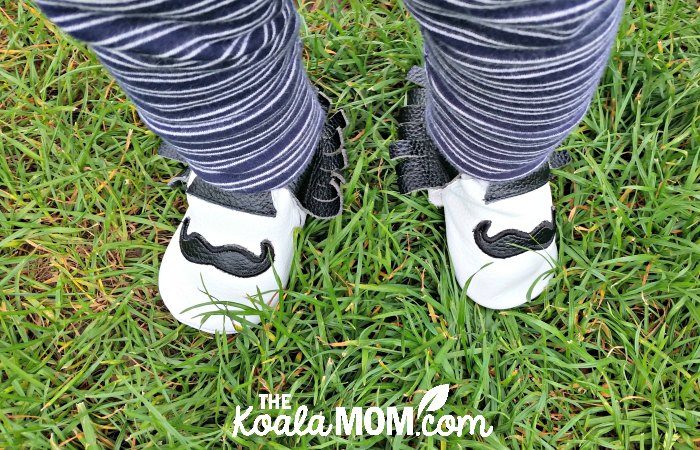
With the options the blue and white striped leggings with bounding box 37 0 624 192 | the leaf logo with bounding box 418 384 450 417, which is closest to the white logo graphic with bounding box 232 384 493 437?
the leaf logo with bounding box 418 384 450 417

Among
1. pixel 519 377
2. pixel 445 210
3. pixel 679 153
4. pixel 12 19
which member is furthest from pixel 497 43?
pixel 12 19

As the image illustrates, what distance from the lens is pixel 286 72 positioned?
75 cm

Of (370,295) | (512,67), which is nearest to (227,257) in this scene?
(370,295)

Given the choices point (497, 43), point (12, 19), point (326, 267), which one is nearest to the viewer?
point (497, 43)

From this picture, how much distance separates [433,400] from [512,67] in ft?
1.95

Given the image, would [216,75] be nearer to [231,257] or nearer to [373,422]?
[231,257]

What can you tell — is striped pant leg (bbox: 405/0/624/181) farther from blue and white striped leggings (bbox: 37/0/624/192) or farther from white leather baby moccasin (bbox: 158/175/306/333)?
white leather baby moccasin (bbox: 158/175/306/333)

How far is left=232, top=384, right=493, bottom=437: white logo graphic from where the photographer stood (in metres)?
0.95

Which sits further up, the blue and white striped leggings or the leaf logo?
the blue and white striped leggings

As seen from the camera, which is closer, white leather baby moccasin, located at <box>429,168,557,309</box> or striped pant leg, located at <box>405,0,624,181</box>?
striped pant leg, located at <box>405,0,624,181</box>

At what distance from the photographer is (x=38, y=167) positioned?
3.94 ft

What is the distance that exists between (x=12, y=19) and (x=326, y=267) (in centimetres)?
94

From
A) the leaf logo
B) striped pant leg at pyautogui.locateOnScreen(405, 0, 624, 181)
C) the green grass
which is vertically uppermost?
striped pant leg at pyautogui.locateOnScreen(405, 0, 624, 181)

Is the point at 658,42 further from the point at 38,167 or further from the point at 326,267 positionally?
the point at 38,167
